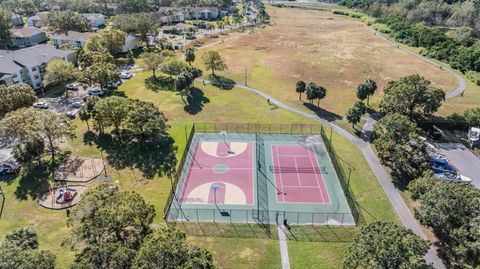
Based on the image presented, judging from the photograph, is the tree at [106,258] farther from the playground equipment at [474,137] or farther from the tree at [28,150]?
the playground equipment at [474,137]

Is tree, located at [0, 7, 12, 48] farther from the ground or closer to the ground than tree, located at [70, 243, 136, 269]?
farther from the ground

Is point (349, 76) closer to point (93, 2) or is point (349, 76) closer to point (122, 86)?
point (122, 86)

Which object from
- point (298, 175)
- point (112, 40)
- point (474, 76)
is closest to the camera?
point (298, 175)

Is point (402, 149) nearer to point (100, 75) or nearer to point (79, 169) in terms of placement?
point (79, 169)

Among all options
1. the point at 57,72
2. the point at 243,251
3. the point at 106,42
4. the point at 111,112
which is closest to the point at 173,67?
the point at 57,72

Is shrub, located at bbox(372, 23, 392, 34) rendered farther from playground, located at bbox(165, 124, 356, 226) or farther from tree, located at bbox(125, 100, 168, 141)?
tree, located at bbox(125, 100, 168, 141)

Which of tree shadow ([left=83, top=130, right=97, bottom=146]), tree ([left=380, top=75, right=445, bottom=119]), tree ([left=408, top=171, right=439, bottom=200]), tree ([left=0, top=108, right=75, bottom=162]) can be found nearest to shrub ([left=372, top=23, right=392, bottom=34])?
tree ([left=380, top=75, right=445, bottom=119])
